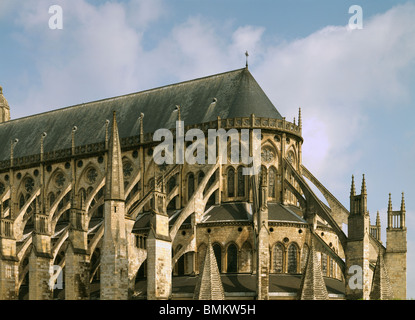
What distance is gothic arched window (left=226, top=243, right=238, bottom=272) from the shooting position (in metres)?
50.5

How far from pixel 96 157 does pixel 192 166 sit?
997 centimetres

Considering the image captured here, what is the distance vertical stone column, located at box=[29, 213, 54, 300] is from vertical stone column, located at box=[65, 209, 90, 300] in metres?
3.55

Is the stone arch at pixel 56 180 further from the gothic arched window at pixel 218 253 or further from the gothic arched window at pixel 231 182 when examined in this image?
the gothic arched window at pixel 218 253

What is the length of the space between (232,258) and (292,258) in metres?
3.99

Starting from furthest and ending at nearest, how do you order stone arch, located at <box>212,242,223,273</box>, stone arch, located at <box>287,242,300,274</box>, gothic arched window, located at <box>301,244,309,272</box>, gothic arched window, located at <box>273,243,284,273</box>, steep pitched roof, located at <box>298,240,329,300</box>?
stone arch, located at <box>212,242,223,273</box>, stone arch, located at <box>287,242,300,274</box>, gothic arched window, located at <box>301,244,309,272</box>, gothic arched window, located at <box>273,243,284,273</box>, steep pitched roof, located at <box>298,240,329,300</box>

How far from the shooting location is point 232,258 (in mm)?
50625

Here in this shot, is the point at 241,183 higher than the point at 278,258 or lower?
higher

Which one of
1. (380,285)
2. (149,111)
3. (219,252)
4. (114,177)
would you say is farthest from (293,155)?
(114,177)

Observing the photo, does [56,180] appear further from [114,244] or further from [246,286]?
[246,286]

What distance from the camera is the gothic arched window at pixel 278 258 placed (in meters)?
50.2

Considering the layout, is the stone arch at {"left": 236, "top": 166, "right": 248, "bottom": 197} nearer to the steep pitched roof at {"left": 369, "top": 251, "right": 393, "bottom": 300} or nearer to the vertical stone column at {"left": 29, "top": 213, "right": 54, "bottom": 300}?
the steep pitched roof at {"left": 369, "top": 251, "right": 393, "bottom": 300}

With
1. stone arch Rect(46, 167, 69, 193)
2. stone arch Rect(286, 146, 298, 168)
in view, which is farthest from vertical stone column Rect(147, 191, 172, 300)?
stone arch Rect(46, 167, 69, 193)
